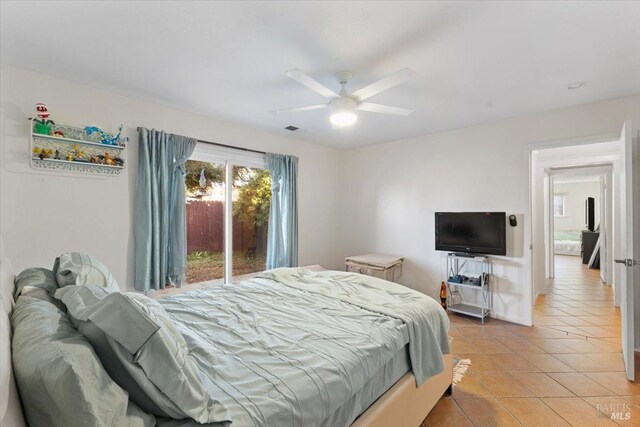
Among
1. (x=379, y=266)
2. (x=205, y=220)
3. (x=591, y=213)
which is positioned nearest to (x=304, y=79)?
(x=205, y=220)

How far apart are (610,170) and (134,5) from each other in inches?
273

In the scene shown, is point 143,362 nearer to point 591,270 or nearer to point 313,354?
point 313,354

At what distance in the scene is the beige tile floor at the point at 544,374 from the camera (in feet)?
6.53

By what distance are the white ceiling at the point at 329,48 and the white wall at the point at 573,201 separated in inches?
332

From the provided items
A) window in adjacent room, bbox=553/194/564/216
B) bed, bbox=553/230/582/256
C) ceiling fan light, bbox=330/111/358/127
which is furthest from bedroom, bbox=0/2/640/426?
window in adjacent room, bbox=553/194/564/216

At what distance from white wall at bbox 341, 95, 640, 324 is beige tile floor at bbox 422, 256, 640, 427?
50cm

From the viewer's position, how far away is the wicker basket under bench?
404 cm

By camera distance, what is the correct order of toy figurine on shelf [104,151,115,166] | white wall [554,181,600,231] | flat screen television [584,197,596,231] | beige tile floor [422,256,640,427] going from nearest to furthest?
beige tile floor [422,256,640,427], toy figurine on shelf [104,151,115,166], flat screen television [584,197,596,231], white wall [554,181,600,231]

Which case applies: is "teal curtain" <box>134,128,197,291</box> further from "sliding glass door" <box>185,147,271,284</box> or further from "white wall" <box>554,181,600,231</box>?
"white wall" <box>554,181,600,231</box>

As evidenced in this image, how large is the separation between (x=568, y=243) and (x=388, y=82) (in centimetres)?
1006

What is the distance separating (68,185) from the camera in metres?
2.56

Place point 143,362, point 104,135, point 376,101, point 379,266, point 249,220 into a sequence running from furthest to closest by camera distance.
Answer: point 249,220
point 379,266
point 376,101
point 104,135
point 143,362

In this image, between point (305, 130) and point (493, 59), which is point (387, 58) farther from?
point (305, 130)

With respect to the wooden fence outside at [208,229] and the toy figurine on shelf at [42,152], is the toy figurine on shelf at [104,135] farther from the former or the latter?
the wooden fence outside at [208,229]
